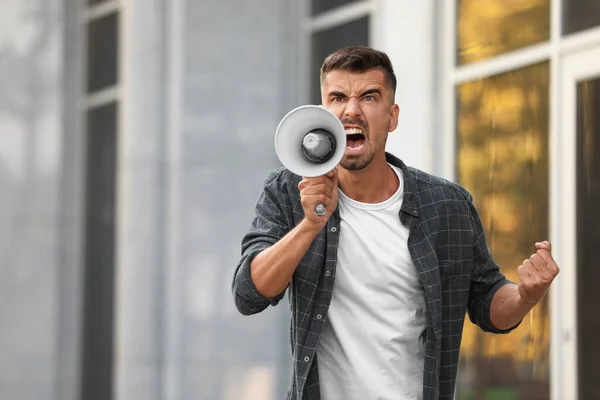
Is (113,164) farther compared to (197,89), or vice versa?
(113,164)

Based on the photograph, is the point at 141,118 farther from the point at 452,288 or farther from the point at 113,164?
the point at 452,288

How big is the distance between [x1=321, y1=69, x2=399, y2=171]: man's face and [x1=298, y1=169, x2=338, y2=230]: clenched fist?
225 millimetres

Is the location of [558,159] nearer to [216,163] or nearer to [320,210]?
[216,163]

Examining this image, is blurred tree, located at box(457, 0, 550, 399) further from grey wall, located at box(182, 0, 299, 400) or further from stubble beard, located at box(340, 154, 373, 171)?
stubble beard, located at box(340, 154, 373, 171)

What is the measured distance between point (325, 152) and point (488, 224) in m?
4.53

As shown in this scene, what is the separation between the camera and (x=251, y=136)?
10.4 metres

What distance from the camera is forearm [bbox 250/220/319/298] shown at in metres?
3.50

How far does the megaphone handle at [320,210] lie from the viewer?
3477 millimetres

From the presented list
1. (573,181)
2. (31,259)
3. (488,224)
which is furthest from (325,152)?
→ (31,259)

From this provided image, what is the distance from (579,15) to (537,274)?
12.9ft

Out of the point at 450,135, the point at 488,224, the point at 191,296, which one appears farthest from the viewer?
the point at 191,296

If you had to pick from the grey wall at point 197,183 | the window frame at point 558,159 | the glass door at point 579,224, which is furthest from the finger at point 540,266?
the grey wall at point 197,183

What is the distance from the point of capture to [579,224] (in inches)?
283

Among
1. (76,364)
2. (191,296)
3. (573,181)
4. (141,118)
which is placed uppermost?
(141,118)
